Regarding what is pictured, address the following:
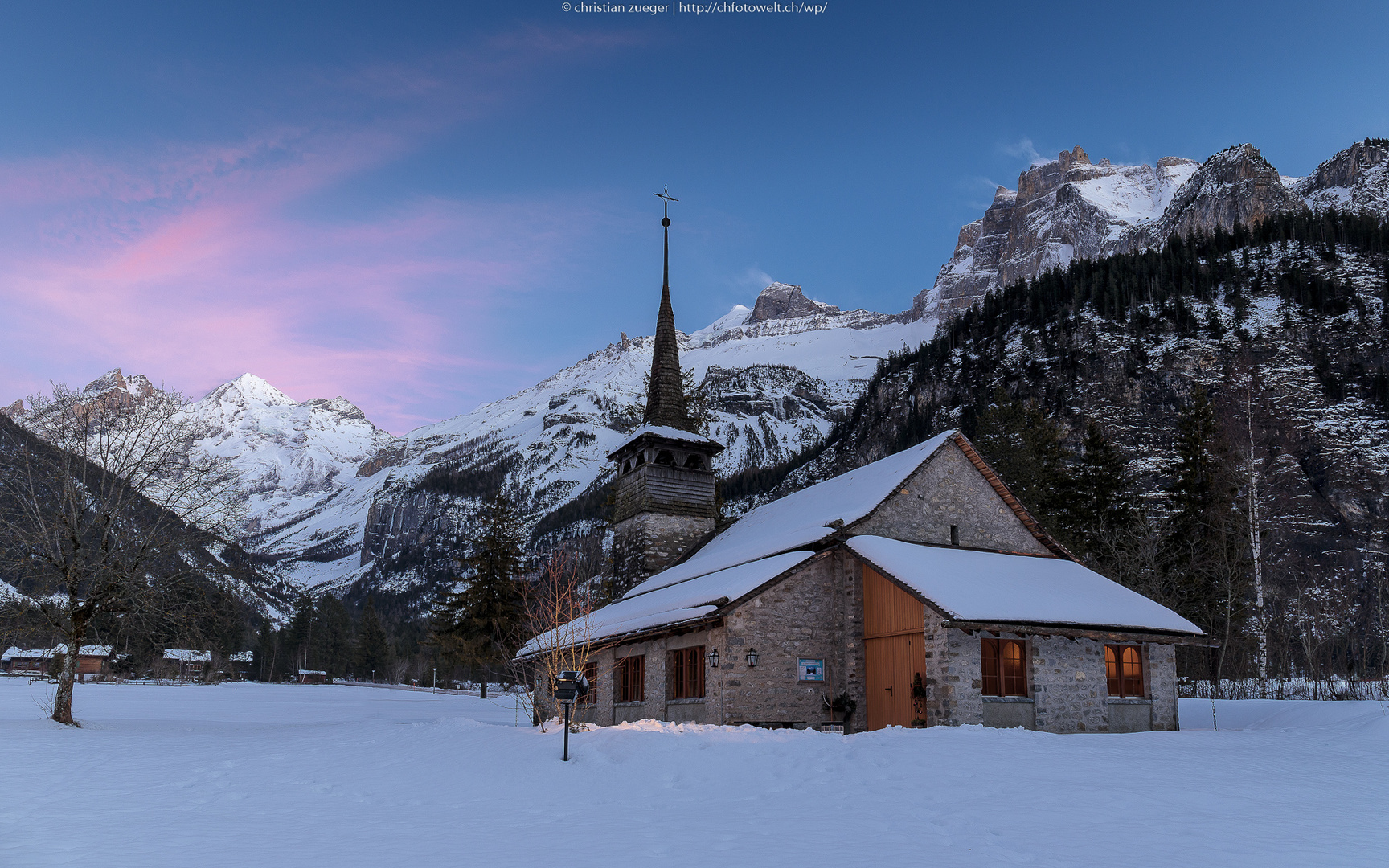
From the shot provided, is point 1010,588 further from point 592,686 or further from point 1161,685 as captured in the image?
point 592,686

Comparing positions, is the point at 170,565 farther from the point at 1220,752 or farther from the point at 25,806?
the point at 1220,752

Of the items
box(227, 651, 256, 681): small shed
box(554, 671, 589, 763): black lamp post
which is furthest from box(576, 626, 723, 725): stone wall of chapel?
box(227, 651, 256, 681): small shed

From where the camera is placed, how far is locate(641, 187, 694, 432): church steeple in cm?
3478

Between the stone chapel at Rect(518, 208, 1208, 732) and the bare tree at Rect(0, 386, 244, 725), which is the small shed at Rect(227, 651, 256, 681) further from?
the stone chapel at Rect(518, 208, 1208, 732)

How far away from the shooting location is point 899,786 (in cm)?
1096

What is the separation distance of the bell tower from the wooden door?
496 inches

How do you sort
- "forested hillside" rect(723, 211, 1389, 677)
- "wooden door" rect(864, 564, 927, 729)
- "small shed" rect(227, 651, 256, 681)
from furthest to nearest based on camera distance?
"small shed" rect(227, 651, 256, 681)
"forested hillside" rect(723, 211, 1389, 677)
"wooden door" rect(864, 564, 927, 729)

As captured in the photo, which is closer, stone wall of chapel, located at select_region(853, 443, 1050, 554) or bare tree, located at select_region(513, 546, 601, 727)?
bare tree, located at select_region(513, 546, 601, 727)

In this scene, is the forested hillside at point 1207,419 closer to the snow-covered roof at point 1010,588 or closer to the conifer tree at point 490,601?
the snow-covered roof at point 1010,588

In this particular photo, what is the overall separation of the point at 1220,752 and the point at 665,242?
29629 mm

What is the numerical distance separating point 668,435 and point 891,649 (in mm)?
15478

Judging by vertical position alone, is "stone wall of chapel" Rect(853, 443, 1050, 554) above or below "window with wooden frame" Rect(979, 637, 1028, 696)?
above

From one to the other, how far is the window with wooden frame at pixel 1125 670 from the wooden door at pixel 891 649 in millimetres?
4810

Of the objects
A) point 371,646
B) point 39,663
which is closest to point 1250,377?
point 371,646
